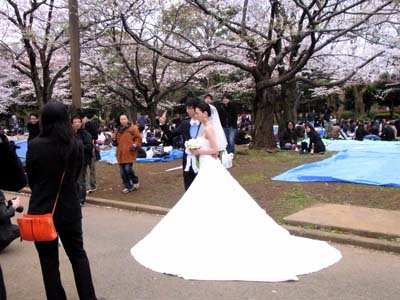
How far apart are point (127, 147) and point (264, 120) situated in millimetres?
6351

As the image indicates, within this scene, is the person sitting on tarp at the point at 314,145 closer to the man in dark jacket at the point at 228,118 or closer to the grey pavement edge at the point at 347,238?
the man in dark jacket at the point at 228,118

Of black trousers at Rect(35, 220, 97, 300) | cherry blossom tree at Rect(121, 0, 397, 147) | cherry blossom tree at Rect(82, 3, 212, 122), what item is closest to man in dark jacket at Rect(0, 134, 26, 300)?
black trousers at Rect(35, 220, 97, 300)

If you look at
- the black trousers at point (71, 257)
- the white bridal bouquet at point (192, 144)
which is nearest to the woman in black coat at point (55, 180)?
the black trousers at point (71, 257)

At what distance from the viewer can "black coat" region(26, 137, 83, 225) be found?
139 inches

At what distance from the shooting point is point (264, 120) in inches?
583

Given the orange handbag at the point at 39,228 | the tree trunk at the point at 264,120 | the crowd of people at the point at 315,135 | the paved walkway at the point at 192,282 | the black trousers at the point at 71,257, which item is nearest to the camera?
the orange handbag at the point at 39,228

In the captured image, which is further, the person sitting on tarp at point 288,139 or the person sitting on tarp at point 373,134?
the person sitting on tarp at point 373,134

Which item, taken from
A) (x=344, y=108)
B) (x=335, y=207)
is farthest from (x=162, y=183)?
(x=344, y=108)

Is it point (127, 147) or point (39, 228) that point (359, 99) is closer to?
point (127, 147)

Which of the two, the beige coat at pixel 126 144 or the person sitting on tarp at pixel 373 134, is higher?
the beige coat at pixel 126 144

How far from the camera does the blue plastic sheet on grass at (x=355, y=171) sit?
9.39 m

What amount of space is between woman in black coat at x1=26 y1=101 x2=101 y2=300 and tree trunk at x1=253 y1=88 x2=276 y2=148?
11.4 meters

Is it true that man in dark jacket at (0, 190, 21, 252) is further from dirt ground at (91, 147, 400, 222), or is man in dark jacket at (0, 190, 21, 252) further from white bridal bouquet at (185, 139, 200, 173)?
dirt ground at (91, 147, 400, 222)

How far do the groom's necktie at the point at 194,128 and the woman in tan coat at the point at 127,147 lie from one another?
114 inches
